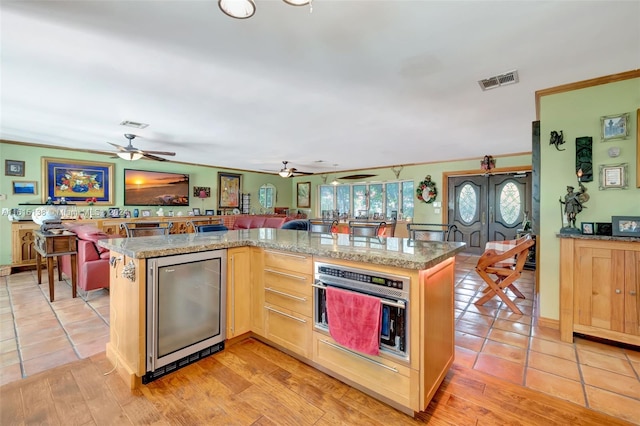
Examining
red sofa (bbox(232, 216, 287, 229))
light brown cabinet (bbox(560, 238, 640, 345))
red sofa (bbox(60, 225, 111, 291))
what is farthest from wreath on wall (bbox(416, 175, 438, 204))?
red sofa (bbox(60, 225, 111, 291))

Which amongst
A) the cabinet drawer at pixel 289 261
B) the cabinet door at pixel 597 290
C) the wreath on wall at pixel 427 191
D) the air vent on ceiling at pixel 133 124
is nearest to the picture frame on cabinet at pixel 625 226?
the cabinet door at pixel 597 290

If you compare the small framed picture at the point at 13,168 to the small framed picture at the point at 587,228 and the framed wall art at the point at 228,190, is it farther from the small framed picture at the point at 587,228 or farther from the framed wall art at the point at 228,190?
the small framed picture at the point at 587,228

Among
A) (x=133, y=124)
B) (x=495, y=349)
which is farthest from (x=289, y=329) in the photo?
(x=133, y=124)

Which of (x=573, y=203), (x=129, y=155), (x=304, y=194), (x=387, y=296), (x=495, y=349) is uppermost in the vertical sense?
(x=129, y=155)

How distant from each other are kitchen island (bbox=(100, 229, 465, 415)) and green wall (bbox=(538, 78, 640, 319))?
1532 mm

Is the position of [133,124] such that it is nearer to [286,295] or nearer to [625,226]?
[286,295]

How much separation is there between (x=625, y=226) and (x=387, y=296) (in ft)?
7.60

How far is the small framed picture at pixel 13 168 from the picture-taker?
512 centimetres

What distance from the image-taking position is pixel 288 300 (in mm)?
2139

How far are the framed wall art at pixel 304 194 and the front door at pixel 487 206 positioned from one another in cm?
483

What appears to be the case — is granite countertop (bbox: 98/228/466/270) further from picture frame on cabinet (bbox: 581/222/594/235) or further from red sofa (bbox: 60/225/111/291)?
red sofa (bbox: 60/225/111/291)

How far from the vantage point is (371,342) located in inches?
65.0

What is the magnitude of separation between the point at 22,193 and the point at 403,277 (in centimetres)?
725

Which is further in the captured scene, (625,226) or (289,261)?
(625,226)
